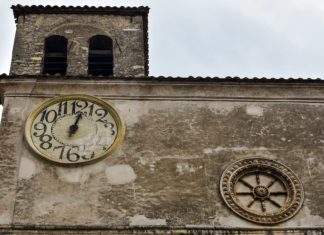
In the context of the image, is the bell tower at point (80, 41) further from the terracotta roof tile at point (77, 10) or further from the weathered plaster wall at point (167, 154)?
the weathered plaster wall at point (167, 154)

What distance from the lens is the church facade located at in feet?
48.7

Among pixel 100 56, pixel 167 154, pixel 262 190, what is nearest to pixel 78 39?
pixel 100 56

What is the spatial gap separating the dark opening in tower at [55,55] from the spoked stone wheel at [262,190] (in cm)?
547

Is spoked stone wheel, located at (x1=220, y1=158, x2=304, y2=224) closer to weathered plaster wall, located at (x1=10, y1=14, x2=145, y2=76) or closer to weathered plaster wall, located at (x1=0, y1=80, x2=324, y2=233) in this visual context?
weathered plaster wall, located at (x1=0, y1=80, x2=324, y2=233)

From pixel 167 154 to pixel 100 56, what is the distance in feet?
14.8

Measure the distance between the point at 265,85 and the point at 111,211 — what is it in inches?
192

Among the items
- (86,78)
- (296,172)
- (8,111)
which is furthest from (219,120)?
(8,111)

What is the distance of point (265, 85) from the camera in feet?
57.5

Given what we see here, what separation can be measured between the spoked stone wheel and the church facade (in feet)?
0.07

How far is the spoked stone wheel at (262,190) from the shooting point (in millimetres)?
15086

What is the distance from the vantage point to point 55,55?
1936 cm

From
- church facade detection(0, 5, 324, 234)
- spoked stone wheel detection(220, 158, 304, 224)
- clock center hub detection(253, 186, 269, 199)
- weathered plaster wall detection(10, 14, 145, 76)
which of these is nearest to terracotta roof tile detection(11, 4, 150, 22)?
weathered plaster wall detection(10, 14, 145, 76)

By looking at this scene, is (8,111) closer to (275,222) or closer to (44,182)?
(44,182)

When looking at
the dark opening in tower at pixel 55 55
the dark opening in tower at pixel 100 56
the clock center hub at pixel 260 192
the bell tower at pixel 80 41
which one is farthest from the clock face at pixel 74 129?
the clock center hub at pixel 260 192
